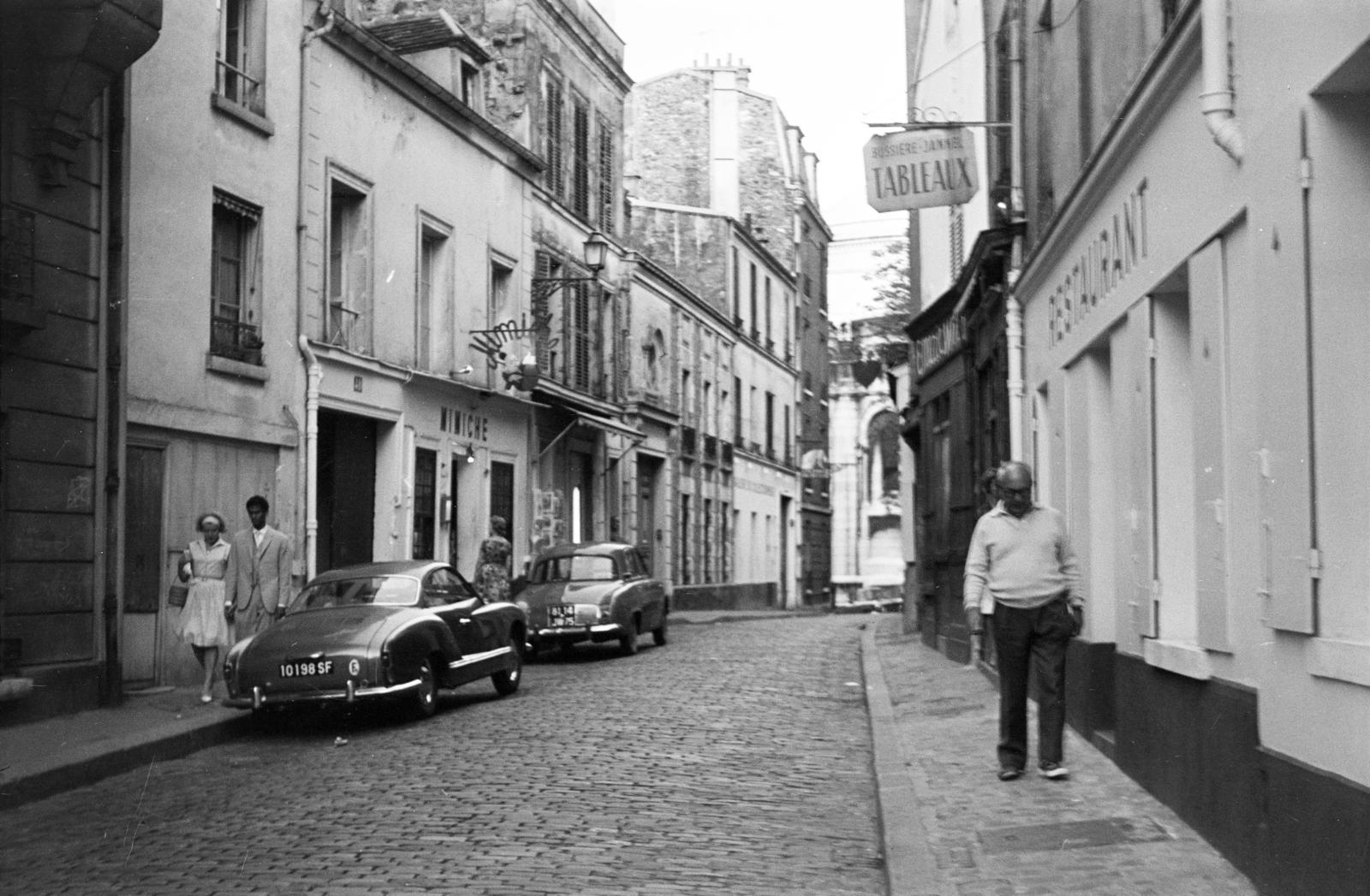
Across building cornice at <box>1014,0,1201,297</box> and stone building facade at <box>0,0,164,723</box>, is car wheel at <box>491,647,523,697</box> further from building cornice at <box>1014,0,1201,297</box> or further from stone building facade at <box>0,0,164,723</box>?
building cornice at <box>1014,0,1201,297</box>

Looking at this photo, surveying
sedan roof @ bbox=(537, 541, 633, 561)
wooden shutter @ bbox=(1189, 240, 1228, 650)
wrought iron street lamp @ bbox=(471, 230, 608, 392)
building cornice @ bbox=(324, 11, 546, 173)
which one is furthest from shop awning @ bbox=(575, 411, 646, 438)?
wooden shutter @ bbox=(1189, 240, 1228, 650)

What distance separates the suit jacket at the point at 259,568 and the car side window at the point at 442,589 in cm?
140

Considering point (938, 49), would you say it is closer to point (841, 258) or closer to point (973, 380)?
point (973, 380)

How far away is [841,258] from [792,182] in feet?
45.4

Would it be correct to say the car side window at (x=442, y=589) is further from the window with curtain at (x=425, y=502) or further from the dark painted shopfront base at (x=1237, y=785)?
the window with curtain at (x=425, y=502)

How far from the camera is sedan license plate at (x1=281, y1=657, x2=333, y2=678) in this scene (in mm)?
11898

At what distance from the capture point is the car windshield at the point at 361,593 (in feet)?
43.0

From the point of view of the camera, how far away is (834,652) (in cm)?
2125

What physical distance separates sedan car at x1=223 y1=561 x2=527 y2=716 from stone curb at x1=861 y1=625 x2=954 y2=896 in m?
3.58

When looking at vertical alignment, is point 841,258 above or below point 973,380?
above

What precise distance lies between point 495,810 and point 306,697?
3988 millimetres

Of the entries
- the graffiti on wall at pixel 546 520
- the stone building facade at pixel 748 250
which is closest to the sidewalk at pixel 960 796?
the graffiti on wall at pixel 546 520

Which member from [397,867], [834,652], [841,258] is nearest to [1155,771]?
[397,867]

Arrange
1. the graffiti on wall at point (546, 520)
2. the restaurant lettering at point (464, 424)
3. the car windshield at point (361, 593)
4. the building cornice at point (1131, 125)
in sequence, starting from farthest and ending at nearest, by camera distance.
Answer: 1. the graffiti on wall at point (546, 520)
2. the restaurant lettering at point (464, 424)
3. the car windshield at point (361, 593)
4. the building cornice at point (1131, 125)
